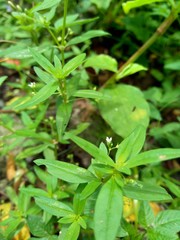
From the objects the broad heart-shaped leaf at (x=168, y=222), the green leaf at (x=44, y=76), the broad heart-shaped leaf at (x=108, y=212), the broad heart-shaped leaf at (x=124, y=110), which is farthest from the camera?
the broad heart-shaped leaf at (x=124, y=110)

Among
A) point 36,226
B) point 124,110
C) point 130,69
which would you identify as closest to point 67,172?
point 36,226

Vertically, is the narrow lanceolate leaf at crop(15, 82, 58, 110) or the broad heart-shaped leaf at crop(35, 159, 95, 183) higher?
the narrow lanceolate leaf at crop(15, 82, 58, 110)

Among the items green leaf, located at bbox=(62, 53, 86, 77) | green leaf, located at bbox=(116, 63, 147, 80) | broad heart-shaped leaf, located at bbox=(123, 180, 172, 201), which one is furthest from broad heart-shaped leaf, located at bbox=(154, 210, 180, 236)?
green leaf, located at bbox=(116, 63, 147, 80)

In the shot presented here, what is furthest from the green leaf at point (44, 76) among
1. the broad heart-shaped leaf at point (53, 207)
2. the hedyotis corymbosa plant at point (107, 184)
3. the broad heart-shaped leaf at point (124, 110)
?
the broad heart-shaped leaf at point (124, 110)

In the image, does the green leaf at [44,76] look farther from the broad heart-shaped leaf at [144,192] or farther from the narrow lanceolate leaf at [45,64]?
the broad heart-shaped leaf at [144,192]

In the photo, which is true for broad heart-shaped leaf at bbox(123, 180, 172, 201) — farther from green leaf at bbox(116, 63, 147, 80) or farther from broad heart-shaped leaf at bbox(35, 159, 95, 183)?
green leaf at bbox(116, 63, 147, 80)

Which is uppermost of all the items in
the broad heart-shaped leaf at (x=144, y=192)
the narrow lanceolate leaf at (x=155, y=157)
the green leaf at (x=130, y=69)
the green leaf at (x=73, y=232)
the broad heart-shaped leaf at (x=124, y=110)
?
the narrow lanceolate leaf at (x=155, y=157)

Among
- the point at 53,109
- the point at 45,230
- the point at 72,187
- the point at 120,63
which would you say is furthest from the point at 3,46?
the point at 45,230

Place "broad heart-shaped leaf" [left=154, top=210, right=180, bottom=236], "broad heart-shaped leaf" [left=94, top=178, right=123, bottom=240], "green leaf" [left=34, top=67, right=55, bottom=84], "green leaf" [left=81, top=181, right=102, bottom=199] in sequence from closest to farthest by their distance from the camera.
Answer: "broad heart-shaped leaf" [left=94, top=178, right=123, bottom=240] → "green leaf" [left=81, top=181, right=102, bottom=199] → "broad heart-shaped leaf" [left=154, top=210, right=180, bottom=236] → "green leaf" [left=34, top=67, right=55, bottom=84]
